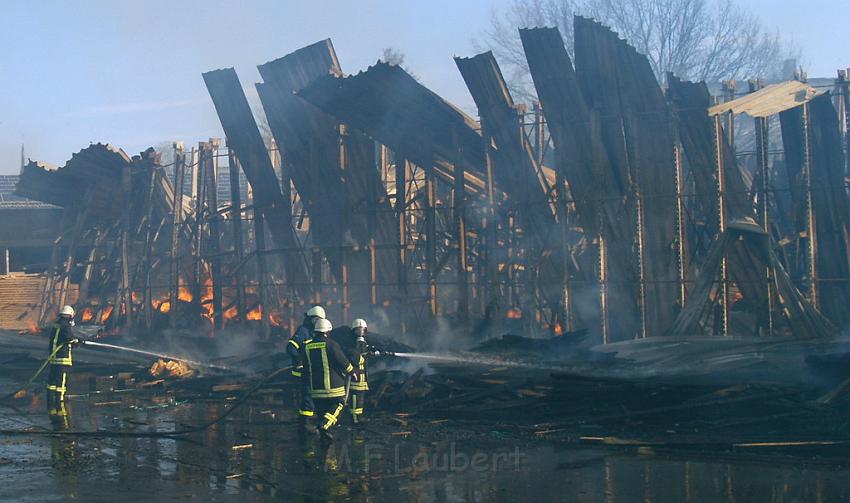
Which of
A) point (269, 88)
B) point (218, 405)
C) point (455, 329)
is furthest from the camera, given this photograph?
point (269, 88)

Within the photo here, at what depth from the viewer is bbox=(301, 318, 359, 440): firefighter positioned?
1092 cm

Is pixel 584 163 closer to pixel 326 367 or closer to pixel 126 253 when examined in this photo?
pixel 326 367

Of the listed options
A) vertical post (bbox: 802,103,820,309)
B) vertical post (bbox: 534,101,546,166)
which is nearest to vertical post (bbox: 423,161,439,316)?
vertical post (bbox: 534,101,546,166)

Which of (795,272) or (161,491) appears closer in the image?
(161,491)

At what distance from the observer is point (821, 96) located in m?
16.3

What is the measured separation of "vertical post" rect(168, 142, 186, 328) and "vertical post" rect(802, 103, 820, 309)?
15.1 metres

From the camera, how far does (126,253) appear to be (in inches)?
1007

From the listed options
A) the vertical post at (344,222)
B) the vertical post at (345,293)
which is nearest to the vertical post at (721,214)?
the vertical post at (344,222)

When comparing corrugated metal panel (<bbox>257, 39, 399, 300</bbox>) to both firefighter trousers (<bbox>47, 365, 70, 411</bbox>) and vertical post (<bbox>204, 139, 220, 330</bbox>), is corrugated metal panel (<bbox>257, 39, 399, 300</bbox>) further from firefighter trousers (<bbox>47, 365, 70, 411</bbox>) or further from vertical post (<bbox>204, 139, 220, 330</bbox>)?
firefighter trousers (<bbox>47, 365, 70, 411</bbox>)

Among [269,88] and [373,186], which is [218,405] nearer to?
[373,186]

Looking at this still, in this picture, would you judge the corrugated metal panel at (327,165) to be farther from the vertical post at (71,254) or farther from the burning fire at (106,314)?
the vertical post at (71,254)

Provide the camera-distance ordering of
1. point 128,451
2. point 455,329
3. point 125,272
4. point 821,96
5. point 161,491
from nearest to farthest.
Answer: point 161,491 → point 128,451 → point 821,96 → point 455,329 → point 125,272

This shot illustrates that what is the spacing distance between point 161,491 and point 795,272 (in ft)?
42.6

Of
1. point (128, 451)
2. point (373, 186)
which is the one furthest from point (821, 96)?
point (128, 451)
